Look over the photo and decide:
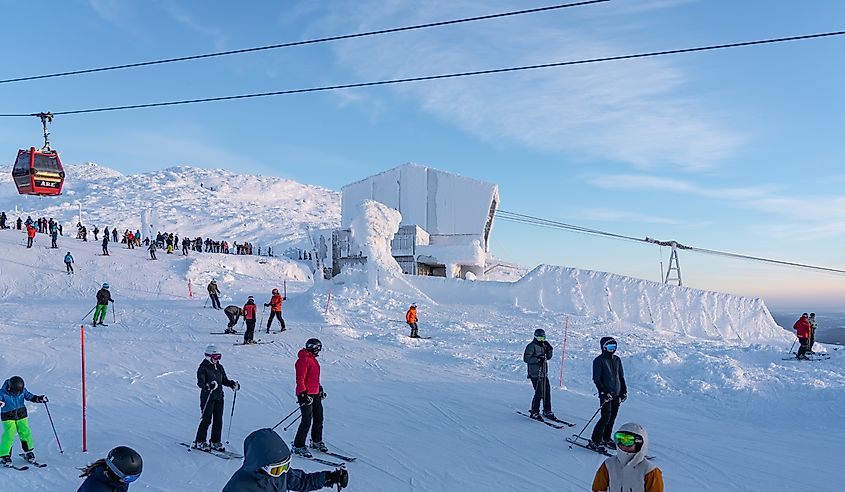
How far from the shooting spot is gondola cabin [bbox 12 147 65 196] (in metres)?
17.1

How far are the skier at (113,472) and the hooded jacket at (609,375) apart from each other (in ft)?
19.9

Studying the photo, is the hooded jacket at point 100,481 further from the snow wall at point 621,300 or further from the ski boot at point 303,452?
the snow wall at point 621,300

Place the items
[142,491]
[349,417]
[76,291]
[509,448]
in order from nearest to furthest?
[142,491]
[509,448]
[349,417]
[76,291]

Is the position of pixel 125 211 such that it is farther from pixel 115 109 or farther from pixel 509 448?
pixel 509 448

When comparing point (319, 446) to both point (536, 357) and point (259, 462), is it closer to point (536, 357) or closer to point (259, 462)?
point (536, 357)

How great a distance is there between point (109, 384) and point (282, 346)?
5.20 meters

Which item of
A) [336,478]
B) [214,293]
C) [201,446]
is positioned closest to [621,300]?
[214,293]

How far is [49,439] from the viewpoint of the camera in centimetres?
877

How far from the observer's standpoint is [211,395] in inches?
304

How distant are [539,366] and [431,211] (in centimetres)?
3556

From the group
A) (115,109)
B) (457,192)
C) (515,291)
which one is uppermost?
(457,192)

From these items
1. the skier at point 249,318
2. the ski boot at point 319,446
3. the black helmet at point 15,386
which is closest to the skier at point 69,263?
the skier at point 249,318

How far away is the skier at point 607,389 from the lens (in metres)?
8.02

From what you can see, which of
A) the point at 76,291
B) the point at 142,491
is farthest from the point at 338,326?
the point at 76,291
